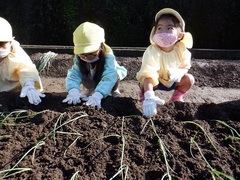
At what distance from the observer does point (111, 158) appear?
2.12m

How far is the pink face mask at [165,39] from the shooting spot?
283cm

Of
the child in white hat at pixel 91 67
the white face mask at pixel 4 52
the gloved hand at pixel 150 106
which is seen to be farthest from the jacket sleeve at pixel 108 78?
the white face mask at pixel 4 52

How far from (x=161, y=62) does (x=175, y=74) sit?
160 millimetres

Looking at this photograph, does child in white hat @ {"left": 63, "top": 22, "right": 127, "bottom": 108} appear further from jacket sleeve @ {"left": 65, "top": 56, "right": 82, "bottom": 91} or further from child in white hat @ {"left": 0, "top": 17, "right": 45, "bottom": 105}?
child in white hat @ {"left": 0, "top": 17, "right": 45, "bottom": 105}

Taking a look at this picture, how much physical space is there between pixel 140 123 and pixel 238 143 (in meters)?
0.65

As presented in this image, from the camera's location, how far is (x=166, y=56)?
9.75 ft

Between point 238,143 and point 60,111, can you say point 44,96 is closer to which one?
point 60,111

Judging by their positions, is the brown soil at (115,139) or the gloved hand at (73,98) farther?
the gloved hand at (73,98)

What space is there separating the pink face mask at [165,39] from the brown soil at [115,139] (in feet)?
1.73

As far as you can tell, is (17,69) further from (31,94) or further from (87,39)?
(87,39)

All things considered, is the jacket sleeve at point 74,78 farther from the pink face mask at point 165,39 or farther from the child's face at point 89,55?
the pink face mask at point 165,39

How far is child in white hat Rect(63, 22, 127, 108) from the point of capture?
2781 millimetres

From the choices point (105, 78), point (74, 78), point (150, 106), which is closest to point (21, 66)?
point (74, 78)

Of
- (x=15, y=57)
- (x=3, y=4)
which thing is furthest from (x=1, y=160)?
(x=3, y=4)
